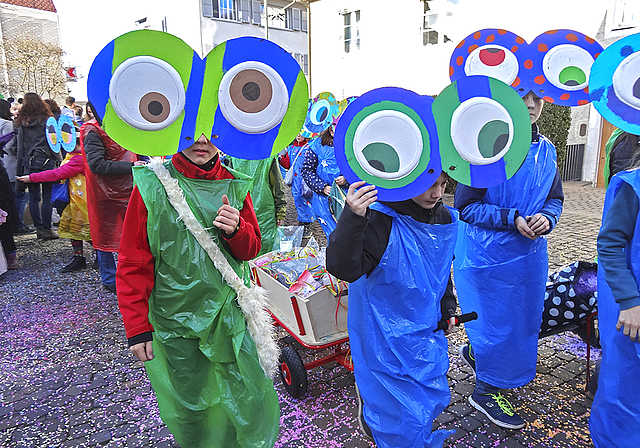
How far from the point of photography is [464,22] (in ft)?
40.1

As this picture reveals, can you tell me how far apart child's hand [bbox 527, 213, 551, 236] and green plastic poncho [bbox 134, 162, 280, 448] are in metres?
1.52

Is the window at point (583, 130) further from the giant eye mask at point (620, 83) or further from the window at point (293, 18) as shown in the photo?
the window at point (293, 18)

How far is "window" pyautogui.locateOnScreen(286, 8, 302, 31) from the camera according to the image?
24.6 meters

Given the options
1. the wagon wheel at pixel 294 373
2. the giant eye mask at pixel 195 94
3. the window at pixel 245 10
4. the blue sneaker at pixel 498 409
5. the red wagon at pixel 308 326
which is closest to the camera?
the giant eye mask at pixel 195 94

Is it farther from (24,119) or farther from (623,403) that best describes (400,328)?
(24,119)

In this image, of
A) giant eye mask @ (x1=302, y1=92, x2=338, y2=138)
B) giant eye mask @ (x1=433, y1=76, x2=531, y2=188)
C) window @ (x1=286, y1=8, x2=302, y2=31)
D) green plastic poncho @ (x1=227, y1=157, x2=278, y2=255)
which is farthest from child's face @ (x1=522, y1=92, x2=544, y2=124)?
window @ (x1=286, y1=8, x2=302, y2=31)

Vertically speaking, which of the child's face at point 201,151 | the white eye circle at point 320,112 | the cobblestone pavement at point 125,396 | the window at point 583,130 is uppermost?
the white eye circle at point 320,112

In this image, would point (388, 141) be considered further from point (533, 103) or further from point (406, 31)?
point (406, 31)

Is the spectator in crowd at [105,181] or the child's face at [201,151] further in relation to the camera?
the spectator in crowd at [105,181]

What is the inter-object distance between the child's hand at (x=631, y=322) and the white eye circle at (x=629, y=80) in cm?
80

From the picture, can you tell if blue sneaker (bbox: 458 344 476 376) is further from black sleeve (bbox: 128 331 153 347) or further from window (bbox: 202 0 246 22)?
window (bbox: 202 0 246 22)

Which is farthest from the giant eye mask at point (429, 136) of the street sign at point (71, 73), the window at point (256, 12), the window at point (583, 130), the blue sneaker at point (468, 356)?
the window at point (256, 12)

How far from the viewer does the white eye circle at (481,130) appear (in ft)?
5.14

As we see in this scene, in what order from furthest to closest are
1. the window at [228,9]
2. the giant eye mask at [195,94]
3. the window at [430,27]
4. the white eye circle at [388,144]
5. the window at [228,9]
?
the window at [228,9] < the window at [228,9] < the window at [430,27] < the white eye circle at [388,144] < the giant eye mask at [195,94]
